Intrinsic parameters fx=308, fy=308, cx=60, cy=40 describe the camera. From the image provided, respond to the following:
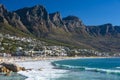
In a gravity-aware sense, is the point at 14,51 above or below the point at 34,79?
above

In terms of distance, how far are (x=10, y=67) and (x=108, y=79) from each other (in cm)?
2366

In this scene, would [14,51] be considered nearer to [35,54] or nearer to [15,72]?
[35,54]

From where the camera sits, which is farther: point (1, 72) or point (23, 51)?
point (23, 51)

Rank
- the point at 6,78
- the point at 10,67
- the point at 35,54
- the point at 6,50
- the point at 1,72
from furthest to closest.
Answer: the point at 35,54 → the point at 6,50 → the point at 10,67 → the point at 1,72 → the point at 6,78

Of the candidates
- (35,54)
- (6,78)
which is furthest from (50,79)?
(35,54)

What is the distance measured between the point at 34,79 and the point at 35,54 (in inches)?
5403

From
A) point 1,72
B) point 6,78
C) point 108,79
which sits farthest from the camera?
point 1,72

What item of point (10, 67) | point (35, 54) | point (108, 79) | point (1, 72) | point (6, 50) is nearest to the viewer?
point (108, 79)

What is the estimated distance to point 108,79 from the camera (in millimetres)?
60219

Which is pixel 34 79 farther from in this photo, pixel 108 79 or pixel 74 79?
pixel 108 79

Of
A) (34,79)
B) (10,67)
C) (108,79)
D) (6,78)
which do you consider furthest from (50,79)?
(10,67)

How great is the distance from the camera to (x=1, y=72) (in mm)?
66500

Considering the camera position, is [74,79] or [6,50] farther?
[6,50]

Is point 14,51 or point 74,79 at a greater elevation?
point 14,51
